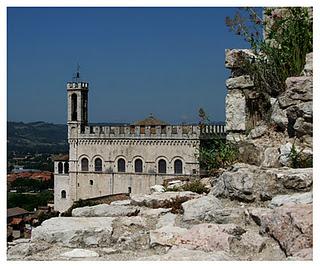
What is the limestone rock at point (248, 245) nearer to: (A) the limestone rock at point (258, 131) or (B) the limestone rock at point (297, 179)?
(B) the limestone rock at point (297, 179)

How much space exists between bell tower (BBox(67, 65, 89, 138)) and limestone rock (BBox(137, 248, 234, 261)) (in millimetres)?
31970

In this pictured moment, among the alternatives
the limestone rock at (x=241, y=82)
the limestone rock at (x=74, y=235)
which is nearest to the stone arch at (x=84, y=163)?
the limestone rock at (x=241, y=82)

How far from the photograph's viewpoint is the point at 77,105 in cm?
3441

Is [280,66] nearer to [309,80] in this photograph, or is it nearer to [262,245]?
[309,80]

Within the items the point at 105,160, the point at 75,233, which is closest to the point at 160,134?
the point at 105,160

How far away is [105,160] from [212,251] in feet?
101

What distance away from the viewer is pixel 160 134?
102 ft

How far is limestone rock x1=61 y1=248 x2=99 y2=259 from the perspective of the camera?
7.51ft

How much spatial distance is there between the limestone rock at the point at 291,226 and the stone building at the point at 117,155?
27.0m

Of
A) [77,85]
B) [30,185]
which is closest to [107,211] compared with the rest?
[77,85]

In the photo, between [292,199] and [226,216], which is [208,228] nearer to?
[226,216]

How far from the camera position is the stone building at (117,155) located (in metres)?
30.8

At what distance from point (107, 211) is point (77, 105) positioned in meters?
31.9

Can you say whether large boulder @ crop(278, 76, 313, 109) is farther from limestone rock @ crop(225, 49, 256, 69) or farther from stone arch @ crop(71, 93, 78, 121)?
stone arch @ crop(71, 93, 78, 121)
